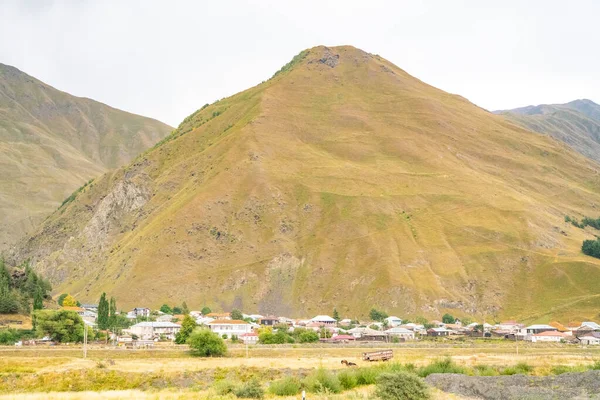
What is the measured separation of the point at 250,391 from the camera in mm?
39969

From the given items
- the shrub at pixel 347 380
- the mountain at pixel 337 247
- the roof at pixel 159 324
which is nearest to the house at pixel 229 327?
the roof at pixel 159 324

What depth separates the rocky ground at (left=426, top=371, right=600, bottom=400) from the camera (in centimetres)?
4263

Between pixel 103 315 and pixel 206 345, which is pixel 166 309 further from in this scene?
pixel 206 345

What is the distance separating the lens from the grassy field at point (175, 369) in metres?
47.2

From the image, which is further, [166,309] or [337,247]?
[337,247]

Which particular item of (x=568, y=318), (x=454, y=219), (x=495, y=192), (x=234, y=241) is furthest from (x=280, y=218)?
(x=568, y=318)

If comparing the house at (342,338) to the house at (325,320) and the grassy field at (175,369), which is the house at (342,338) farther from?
the grassy field at (175,369)

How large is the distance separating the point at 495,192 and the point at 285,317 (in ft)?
244

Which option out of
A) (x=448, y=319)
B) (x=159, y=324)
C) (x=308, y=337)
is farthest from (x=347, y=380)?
(x=448, y=319)

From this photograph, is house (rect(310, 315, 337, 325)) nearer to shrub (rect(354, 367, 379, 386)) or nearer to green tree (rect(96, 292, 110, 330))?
green tree (rect(96, 292, 110, 330))

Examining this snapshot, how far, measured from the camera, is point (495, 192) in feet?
611

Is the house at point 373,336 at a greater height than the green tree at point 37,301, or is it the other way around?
the green tree at point 37,301

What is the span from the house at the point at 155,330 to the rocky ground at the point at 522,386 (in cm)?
6970

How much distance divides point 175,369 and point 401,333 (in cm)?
6061
